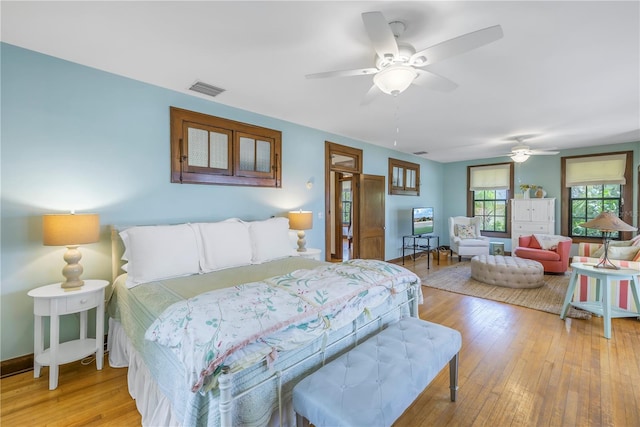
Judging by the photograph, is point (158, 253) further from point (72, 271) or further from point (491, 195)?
point (491, 195)

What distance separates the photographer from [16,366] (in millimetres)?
2270

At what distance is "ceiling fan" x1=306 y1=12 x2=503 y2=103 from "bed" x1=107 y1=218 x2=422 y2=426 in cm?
144

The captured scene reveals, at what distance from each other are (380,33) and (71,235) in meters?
2.63

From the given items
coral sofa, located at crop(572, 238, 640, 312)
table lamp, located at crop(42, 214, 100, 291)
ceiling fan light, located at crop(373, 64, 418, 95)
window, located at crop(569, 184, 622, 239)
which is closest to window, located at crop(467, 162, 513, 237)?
window, located at crop(569, 184, 622, 239)

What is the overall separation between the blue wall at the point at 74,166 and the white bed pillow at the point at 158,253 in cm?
52

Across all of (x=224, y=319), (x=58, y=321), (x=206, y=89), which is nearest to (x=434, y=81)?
(x=224, y=319)

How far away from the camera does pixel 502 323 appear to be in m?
3.20

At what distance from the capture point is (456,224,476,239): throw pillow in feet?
21.9

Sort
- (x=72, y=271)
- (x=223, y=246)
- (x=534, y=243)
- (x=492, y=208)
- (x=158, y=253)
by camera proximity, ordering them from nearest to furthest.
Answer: (x=72, y=271)
(x=158, y=253)
(x=223, y=246)
(x=534, y=243)
(x=492, y=208)

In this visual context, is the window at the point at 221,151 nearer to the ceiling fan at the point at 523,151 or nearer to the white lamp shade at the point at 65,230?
the white lamp shade at the point at 65,230

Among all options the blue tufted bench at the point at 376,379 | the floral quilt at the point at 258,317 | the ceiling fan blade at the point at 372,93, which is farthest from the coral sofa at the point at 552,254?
the floral quilt at the point at 258,317

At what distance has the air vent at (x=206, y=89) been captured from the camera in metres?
2.93

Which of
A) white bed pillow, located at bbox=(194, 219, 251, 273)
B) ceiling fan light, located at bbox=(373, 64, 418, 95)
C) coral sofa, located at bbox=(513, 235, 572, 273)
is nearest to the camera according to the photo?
ceiling fan light, located at bbox=(373, 64, 418, 95)

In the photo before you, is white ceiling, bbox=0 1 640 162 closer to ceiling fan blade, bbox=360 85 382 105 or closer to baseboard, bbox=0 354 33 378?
ceiling fan blade, bbox=360 85 382 105
